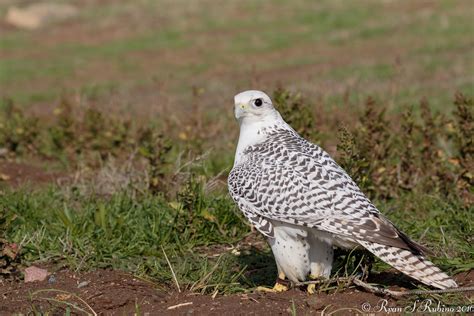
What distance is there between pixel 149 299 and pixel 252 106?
1.47 m

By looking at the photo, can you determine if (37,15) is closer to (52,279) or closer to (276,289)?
(52,279)

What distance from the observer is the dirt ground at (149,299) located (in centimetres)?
510

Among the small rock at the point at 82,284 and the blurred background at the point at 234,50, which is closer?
the small rock at the point at 82,284

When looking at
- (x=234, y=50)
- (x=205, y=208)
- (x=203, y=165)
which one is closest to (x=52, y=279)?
(x=205, y=208)

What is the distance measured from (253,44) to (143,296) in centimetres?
1873

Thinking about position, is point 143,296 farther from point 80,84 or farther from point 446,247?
point 80,84

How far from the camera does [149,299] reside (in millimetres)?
5504

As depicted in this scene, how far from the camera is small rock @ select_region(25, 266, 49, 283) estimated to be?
6180 mm

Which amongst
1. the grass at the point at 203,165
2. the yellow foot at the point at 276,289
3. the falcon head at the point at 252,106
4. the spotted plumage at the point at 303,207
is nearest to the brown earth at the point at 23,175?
the grass at the point at 203,165

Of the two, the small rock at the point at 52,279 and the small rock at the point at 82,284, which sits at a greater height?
the small rock at the point at 82,284

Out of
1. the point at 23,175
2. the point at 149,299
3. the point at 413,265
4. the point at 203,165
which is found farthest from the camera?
the point at 23,175

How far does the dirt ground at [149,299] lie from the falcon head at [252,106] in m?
1.24

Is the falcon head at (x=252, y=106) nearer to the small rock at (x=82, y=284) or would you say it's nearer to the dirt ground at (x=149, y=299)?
the dirt ground at (x=149, y=299)

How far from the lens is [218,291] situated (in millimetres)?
5652
